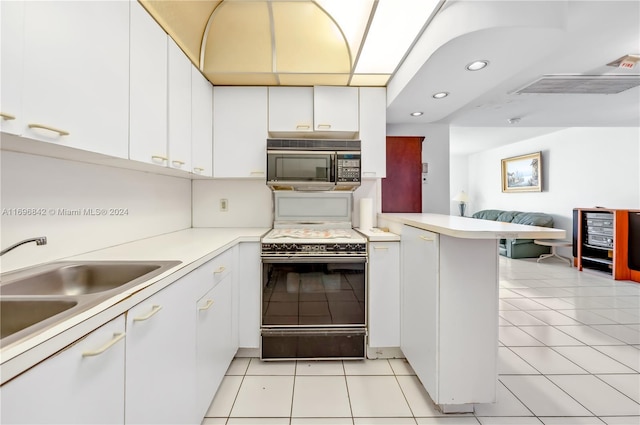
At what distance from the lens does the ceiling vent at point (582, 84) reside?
229 centimetres

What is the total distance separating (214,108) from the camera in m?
2.41

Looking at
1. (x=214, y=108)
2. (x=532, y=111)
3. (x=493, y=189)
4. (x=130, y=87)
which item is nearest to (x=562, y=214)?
(x=493, y=189)

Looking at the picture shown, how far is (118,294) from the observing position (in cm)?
82

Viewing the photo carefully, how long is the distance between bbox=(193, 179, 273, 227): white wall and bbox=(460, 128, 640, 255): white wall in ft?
18.4

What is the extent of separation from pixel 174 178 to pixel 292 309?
149 centimetres

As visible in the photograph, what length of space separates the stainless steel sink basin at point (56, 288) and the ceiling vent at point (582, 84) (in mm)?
3109

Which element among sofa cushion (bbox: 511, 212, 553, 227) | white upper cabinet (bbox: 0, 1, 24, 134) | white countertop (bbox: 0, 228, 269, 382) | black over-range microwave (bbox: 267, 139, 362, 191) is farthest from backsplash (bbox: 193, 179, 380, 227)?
sofa cushion (bbox: 511, 212, 553, 227)

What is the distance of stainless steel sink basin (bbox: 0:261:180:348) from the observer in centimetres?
77

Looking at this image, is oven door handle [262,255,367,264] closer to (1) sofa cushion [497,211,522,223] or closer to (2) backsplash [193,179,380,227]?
(2) backsplash [193,179,380,227]

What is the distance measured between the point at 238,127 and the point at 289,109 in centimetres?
47

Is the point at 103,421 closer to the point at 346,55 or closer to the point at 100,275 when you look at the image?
the point at 100,275

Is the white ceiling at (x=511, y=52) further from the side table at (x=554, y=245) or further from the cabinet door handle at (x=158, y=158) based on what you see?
the side table at (x=554, y=245)

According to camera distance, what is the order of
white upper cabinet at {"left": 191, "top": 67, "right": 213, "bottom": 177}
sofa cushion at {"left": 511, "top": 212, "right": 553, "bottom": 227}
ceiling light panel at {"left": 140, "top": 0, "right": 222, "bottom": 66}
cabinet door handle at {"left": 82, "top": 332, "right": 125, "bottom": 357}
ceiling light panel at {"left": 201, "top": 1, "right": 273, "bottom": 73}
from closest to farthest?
cabinet door handle at {"left": 82, "top": 332, "right": 125, "bottom": 357}, ceiling light panel at {"left": 140, "top": 0, "right": 222, "bottom": 66}, white upper cabinet at {"left": 191, "top": 67, "right": 213, "bottom": 177}, ceiling light panel at {"left": 201, "top": 1, "right": 273, "bottom": 73}, sofa cushion at {"left": 511, "top": 212, "right": 553, "bottom": 227}

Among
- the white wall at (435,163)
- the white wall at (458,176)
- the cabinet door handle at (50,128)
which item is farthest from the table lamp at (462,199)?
the cabinet door handle at (50,128)
